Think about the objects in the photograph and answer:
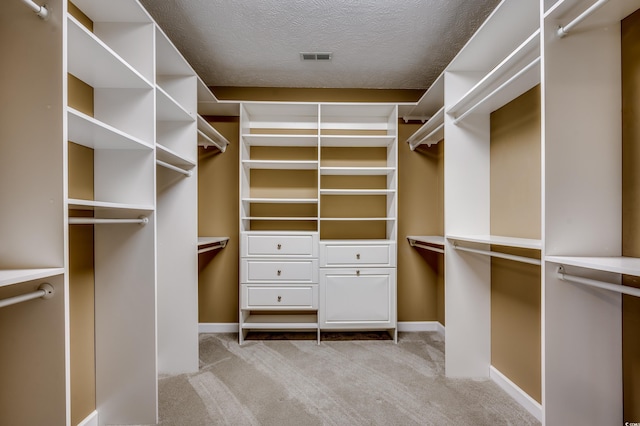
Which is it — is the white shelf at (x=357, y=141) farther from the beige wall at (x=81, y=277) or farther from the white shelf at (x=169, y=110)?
the beige wall at (x=81, y=277)

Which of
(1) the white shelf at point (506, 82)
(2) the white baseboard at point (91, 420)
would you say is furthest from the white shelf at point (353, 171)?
(2) the white baseboard at point (91, 420)

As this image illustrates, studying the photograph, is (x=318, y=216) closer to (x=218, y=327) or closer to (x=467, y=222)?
(x=467, y=222)

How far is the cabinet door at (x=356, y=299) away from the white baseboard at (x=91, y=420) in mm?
1666

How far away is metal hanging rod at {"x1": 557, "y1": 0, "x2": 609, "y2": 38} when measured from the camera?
42.1 inches

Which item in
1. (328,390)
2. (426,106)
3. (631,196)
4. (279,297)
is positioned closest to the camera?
(631,196)

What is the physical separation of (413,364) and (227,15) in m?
2.84

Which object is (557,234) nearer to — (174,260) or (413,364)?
(413,364)

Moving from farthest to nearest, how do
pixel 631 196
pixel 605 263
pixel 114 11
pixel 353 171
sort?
pixel 353 171, pixel 114 11, pixel 631 196, pixel 605 263

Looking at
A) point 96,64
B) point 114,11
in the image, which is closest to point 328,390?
point 96,64

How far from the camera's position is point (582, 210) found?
1266mm

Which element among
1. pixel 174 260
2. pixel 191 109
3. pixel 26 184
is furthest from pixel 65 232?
pixel 191 109

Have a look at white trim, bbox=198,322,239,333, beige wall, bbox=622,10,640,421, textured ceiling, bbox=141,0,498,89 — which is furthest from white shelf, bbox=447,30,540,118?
white trim, bbox=198,322,239,333

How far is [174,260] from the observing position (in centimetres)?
232

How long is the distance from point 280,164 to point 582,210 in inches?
90.6
